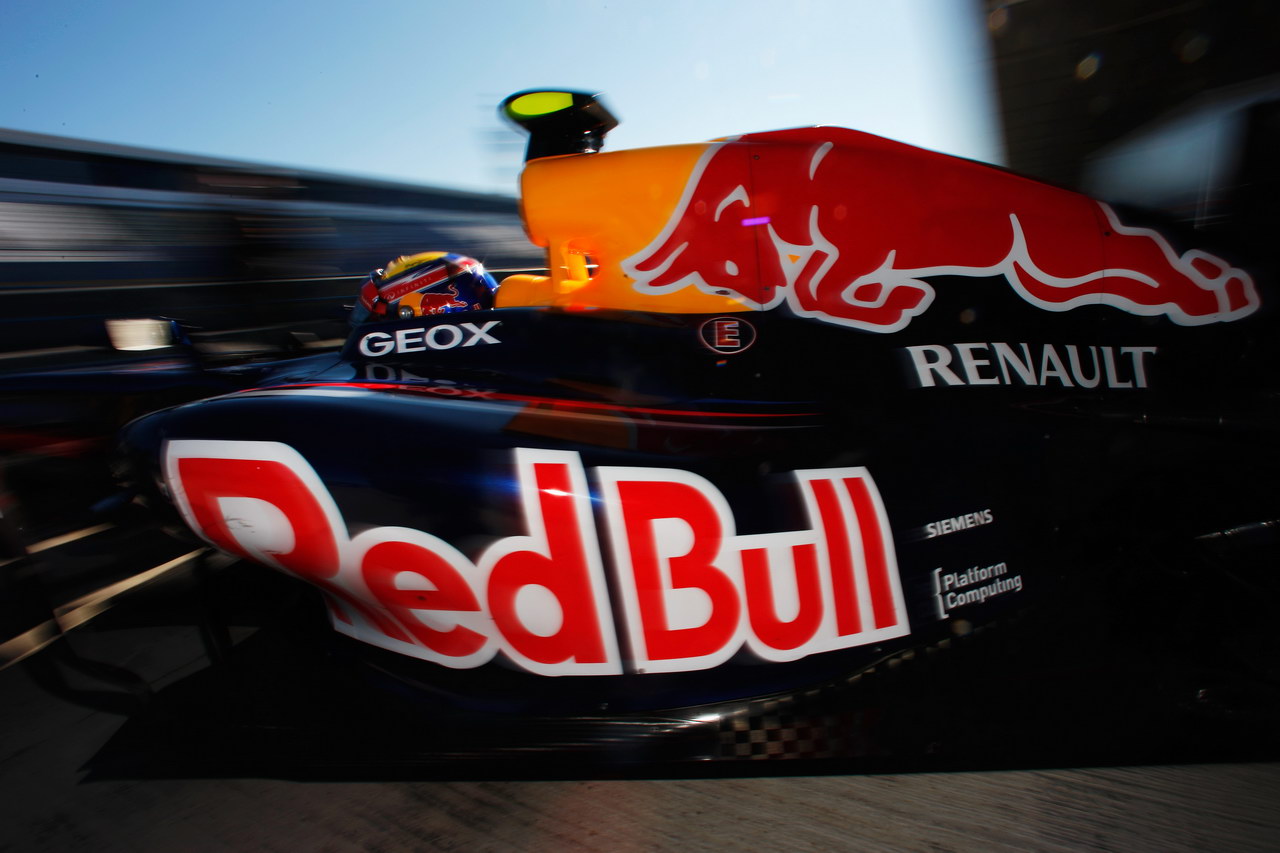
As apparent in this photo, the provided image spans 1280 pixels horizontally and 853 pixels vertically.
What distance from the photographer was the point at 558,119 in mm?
1837

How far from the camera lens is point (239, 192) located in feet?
19.0

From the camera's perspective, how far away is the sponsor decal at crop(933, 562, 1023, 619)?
54.7 inches

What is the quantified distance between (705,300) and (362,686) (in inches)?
47.6

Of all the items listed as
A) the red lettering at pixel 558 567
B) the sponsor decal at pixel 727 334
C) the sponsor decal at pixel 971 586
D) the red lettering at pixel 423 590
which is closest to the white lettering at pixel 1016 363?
the sponsor decal at pixel 971 586

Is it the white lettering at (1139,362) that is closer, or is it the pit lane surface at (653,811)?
the pit lane surface at (653,811)

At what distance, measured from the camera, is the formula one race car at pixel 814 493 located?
52.9 inches

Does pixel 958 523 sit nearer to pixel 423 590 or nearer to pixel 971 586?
pixel 971 586

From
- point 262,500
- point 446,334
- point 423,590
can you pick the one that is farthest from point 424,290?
point 423,590

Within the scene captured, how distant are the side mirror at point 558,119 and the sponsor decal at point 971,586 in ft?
4.45

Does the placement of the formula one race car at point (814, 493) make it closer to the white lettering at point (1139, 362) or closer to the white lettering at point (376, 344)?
the white lettering at point (1139, 362)

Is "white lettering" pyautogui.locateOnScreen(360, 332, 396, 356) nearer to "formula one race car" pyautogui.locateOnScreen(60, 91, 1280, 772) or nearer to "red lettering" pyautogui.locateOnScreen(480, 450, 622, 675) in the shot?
"formula one race car" pyautogui.locateOnScreen(60, 91, 1280, 772)

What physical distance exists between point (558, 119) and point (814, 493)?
1.22 m

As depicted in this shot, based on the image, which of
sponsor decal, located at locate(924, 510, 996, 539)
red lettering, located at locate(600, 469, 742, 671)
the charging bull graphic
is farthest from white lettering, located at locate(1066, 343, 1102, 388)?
red lettering, located at locate(600, 469, 742, 671)

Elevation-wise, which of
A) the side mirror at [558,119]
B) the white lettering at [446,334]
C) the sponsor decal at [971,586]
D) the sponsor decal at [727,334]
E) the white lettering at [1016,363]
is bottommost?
the sponsor decal at [971,586]
